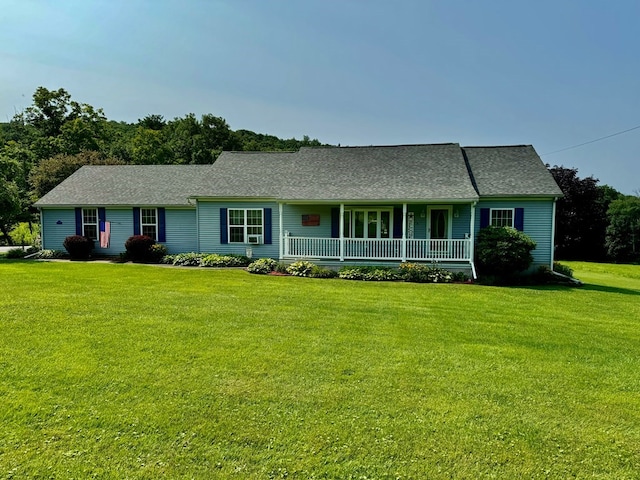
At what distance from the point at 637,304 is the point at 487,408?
32.5 feet

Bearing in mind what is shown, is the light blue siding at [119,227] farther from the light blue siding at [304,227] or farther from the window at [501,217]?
the window at [501,217]

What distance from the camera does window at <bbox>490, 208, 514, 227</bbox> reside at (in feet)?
51.8

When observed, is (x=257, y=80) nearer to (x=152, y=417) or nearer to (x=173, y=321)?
(x=173, y=321)

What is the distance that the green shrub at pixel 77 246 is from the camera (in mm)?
17984

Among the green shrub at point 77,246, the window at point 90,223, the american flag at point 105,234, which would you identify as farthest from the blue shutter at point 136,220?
the green shrub at point 77,246

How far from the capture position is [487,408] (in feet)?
13.8

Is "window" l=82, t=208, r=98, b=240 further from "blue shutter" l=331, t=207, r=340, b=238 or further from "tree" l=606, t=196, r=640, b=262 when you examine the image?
"tree" l=606, t=196, r=640, b=262

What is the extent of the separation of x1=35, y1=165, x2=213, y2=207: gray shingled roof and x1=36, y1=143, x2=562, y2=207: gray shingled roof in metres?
0.05

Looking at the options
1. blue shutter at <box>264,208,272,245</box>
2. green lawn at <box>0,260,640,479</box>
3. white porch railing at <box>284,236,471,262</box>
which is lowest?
green lawn at <box>0,260,640,479</box>

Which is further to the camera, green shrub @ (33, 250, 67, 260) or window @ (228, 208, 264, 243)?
green shrub @ (33, 250, 67, 260)

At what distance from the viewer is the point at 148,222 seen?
61.8 ft

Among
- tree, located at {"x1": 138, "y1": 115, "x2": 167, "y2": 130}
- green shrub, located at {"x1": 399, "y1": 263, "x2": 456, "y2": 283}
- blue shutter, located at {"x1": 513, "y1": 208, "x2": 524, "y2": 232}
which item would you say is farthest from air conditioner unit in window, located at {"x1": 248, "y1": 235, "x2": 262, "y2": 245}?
tree, located at {"x1": 138, "y1": 115, "x2": 167, "y2": 130}

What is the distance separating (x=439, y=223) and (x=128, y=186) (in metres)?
15.9

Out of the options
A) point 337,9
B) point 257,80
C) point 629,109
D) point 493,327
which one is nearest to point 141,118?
point 257,80
